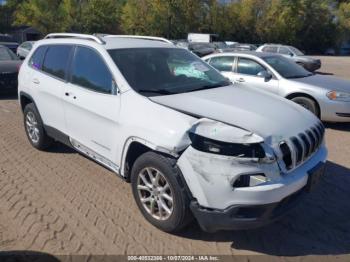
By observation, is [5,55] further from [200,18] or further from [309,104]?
[200,18]

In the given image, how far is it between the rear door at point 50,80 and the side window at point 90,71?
0.25 meters

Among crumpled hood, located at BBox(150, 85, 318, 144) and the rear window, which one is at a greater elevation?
crumpled hood, located at BBox(150, 85, 318, 144)

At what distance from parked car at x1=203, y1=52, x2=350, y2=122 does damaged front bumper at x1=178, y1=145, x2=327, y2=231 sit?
4.80 metres

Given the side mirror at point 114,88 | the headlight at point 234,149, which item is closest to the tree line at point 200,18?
the side mirror at point 114,88

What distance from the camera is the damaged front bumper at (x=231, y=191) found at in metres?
3.15

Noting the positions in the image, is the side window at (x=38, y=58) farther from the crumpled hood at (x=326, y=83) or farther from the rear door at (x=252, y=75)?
the crumpled hood at (x=326, y=83)

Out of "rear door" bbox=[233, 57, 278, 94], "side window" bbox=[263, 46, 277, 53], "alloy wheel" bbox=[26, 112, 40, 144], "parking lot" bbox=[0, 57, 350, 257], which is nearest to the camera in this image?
"parking lot" bbox=[0, 57, 350, 257]

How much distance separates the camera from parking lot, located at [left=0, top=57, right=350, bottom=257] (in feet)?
11.6

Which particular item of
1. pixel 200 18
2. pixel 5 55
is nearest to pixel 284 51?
pixel 5 55

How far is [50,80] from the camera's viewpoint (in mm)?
5246

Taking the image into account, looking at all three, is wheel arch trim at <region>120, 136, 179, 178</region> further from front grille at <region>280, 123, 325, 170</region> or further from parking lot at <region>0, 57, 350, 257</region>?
front grille at <region>280, 123, 325, 170</region>

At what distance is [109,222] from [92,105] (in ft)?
4.29

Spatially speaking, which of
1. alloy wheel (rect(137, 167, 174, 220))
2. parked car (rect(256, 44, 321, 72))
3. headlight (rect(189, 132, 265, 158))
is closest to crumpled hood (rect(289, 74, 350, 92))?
headlight (rect(189, 132, 265, 158))

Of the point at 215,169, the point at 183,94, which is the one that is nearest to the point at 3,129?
the point at 183,94
